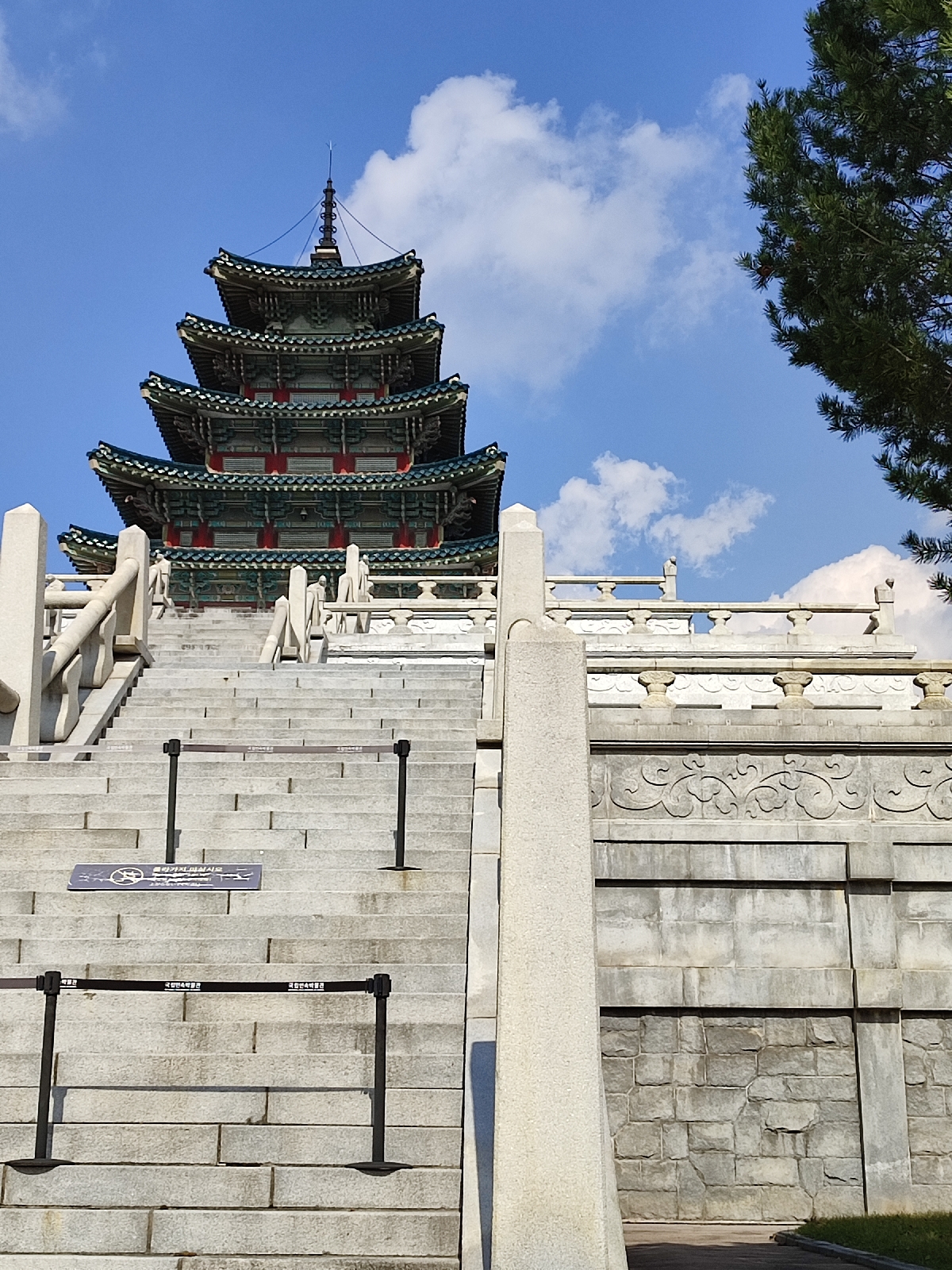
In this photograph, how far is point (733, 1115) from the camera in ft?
27.9

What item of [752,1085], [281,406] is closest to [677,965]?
[752,1085]

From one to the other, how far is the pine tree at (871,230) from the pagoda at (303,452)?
24494 millimetres

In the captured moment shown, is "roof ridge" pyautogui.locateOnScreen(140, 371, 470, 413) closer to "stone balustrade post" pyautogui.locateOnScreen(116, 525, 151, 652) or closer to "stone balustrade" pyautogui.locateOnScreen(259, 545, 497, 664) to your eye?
"stone balustrade" pyautogui.locateOnScreen(259, 545, 497, 664)

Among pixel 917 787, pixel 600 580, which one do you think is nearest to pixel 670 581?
pixel 600 580

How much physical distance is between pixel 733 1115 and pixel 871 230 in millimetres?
5609

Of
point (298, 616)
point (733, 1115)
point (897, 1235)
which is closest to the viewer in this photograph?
point (897, 1235)

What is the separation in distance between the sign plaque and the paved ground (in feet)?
9.66

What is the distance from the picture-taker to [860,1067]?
28.2ft

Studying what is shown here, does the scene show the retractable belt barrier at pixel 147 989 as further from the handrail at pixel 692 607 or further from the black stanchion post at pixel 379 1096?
the handrail at pixel 692 607

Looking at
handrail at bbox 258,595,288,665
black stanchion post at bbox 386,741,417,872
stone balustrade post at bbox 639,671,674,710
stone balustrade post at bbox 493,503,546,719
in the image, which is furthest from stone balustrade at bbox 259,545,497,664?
black stanchion post at bbox 386,741,417,872

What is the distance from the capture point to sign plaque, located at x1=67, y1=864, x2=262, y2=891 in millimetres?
7375

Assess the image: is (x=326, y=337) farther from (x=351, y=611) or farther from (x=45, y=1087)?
(x=45, y=1087)

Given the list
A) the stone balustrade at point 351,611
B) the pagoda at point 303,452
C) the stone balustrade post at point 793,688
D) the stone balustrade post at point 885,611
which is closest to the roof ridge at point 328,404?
the pagoda at point 303,452

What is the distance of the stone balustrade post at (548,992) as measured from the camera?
171 inches
